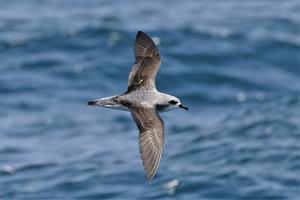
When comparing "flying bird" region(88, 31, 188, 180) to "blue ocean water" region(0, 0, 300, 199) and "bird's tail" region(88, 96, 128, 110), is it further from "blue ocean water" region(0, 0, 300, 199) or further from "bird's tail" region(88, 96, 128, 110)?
"blue ocean water" region(0, 0, 300, 199)

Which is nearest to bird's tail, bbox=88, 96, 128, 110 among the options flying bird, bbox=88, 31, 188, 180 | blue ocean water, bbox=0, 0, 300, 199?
flying bird, bbox=88, 31, 188, 180

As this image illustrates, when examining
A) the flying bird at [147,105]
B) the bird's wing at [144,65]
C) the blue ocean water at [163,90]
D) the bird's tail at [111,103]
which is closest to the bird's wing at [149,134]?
the flying bird at [147,105]

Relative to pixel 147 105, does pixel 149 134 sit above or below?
below

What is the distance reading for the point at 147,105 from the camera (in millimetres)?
12617

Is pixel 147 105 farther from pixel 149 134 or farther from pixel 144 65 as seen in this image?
pixel 144 65

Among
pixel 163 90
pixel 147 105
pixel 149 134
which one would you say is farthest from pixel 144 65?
pixel 163 90

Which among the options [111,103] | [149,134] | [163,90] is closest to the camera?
[149,134]

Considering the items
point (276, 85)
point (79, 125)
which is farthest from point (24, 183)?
point (276, 85)

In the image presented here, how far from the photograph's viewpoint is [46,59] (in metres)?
27.2

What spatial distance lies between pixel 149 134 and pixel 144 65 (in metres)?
1.78

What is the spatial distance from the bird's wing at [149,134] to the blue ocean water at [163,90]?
685 centimetres

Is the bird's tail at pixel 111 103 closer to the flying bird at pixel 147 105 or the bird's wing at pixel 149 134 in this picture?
the flying bird at pixel 147 105

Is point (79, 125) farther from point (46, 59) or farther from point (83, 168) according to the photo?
point (46, 59)

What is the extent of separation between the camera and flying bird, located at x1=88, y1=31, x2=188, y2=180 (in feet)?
39.7
